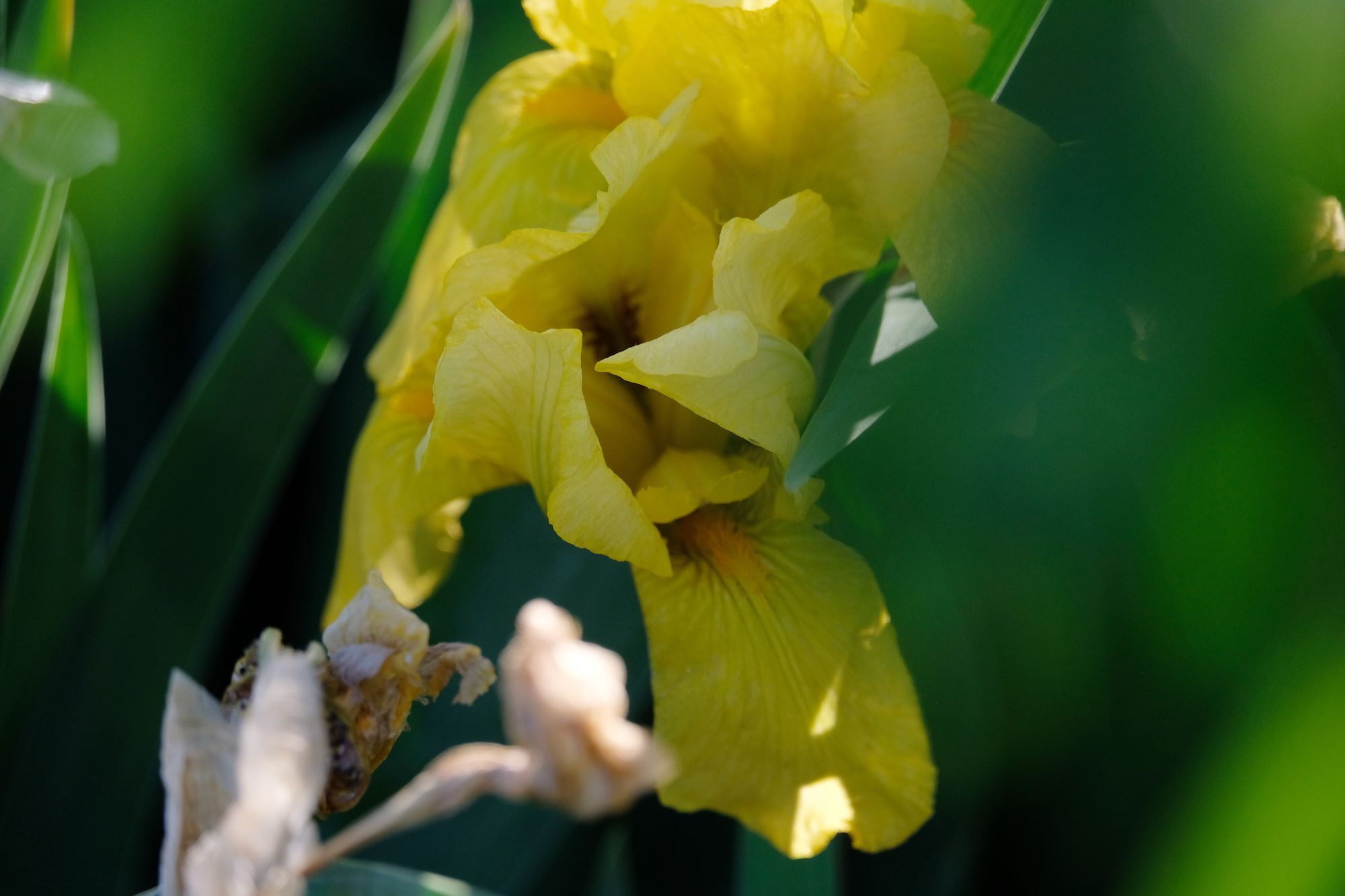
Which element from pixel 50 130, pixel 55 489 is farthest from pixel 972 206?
pixel 55 489

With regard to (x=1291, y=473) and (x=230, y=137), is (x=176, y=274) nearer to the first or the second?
(x=230, y=137)

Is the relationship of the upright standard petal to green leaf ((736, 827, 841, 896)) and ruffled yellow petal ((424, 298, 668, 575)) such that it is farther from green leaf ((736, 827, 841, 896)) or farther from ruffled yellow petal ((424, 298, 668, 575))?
green leaf ((736, 827, 841, 896))

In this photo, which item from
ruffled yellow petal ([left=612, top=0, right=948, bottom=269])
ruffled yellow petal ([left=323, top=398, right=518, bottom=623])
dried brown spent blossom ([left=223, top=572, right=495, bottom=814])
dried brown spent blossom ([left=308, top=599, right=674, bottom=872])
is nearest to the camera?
dried brown spent blossom ([left=308, top=599, right=674, bottom=872])

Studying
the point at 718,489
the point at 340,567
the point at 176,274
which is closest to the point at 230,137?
the point at 176,274

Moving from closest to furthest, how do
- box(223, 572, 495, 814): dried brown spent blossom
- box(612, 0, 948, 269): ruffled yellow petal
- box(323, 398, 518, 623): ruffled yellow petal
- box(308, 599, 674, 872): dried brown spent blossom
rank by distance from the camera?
box(308, 599, 674, 872): dried brown spent blossom, box(223, 572, 495, 814): dried brown spent blossom, box(612, 0, 948, 269): ruffled yellow petal, box(323, 398, 518, 623): ruffled yellow petal

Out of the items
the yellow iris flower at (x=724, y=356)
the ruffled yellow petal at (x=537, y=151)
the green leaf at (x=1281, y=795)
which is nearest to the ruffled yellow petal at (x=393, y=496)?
the yellow iris flower at (x=724, y=356)

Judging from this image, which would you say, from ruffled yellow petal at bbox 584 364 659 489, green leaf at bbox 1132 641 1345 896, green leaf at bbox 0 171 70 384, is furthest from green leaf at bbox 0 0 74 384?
green leaf at bbox 1132 641 1345 896

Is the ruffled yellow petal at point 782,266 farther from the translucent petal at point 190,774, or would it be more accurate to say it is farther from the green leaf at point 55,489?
the green leaf at point 55,489
